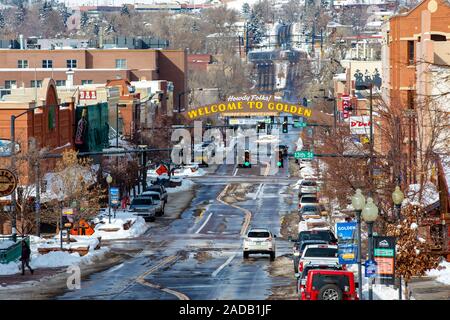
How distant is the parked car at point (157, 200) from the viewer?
7406cm

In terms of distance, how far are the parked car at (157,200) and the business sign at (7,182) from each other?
2967cm

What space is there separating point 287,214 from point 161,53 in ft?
309

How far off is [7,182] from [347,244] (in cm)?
1827

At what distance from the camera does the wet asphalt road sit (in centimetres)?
3628

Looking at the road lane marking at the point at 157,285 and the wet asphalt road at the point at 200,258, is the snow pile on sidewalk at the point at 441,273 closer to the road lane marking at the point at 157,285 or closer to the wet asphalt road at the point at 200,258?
the wet asphalt road at the point at 200,258

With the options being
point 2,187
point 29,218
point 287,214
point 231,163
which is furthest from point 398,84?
point 231,163

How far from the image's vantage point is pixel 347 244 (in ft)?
96.6

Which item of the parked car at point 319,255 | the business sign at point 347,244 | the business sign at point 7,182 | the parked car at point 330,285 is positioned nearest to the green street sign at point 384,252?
the parked car at point 330,285

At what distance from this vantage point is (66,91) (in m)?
104

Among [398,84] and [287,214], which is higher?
[398,84]

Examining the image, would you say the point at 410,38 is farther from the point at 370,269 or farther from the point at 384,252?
the point at 370,269

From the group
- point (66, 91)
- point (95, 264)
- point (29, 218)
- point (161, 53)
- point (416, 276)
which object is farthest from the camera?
point (161, 53)

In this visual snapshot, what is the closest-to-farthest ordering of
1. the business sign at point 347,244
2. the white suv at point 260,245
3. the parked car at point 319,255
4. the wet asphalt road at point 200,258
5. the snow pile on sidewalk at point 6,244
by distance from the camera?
1. the business sign at point 347,244
2. the wet asphalt road at point 200,258
3. the parked car at point 319,255
4. the snow pile on sidewalk at point 6,244
5. the white suv at point 260,245
